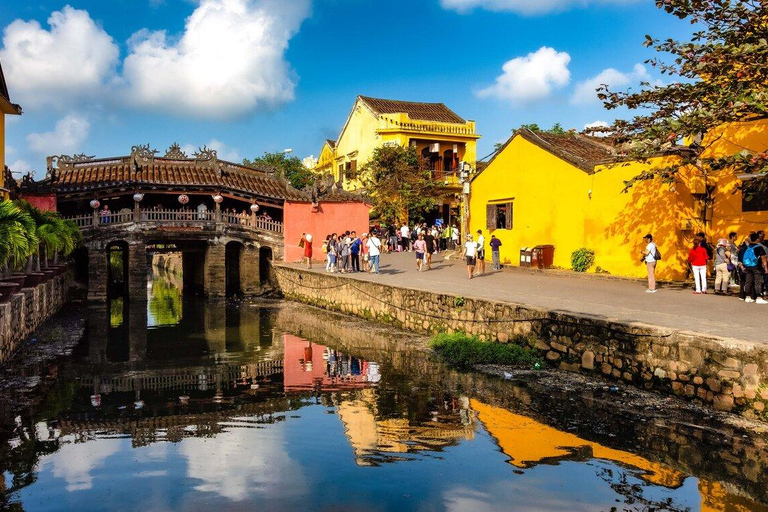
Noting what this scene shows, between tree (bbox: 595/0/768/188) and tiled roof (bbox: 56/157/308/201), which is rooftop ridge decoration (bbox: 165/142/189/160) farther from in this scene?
tree (bbox: 595/0/768/188)

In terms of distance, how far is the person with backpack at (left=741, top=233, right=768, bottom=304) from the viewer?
12523 mm

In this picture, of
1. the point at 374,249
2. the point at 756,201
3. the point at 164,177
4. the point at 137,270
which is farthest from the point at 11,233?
the point at 164,177

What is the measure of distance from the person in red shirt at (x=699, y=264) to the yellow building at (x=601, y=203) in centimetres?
130

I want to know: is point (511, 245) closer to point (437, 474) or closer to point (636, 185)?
point (636, 185)

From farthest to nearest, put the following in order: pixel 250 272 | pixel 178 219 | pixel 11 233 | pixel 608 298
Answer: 1. pixel 250 272
2. pixel 178 219
3. pixel 608 298
4. pixel 11 233

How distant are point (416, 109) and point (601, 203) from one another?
73.6ft

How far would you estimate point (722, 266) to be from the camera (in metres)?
14.0

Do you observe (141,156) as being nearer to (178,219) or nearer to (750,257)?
(178,219)

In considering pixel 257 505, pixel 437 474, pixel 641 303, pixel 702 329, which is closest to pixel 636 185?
pixel 641 303

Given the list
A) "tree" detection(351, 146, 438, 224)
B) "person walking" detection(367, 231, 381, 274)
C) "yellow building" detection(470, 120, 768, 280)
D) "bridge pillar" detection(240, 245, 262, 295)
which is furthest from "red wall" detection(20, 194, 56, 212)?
"yellow building" detection(470, 120, 768, 280)

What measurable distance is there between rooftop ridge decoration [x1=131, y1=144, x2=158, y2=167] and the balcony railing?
192cm

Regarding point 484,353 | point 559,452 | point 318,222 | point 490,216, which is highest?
point 318,222

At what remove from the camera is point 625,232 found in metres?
17.9

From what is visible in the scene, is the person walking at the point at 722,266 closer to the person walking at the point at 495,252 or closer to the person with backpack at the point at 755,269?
the person with backpack at the point at 755,269
